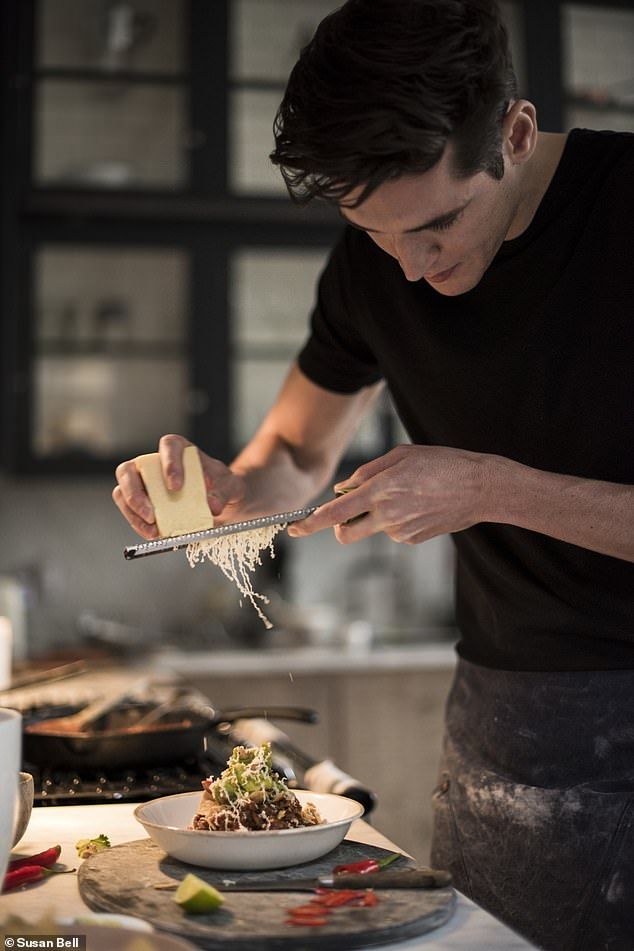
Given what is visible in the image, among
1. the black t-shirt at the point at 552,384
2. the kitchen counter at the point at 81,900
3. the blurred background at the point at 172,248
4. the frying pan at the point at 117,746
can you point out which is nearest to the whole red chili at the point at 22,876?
the kitchen counter at the point at 81,900

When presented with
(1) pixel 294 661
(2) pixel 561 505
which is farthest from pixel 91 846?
(1) pixel 294 661

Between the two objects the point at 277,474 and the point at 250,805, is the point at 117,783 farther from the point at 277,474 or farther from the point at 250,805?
the point at 277,474

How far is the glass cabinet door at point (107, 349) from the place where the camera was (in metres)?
3.53

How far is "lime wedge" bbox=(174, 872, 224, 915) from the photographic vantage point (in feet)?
2.69

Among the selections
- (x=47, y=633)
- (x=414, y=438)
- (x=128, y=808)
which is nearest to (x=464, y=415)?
(x=414, y=438)

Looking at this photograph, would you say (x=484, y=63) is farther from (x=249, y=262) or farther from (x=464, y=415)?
(x=249, y=262)

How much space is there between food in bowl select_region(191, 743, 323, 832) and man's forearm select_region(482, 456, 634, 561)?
33 cm

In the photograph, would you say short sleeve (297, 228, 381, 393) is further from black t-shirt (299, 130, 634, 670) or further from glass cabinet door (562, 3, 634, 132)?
glass cabinet door (562, 3, 634, 132)

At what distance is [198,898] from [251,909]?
5cm

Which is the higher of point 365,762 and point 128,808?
point 128,808

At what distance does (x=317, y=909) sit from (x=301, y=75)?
76 centimetres

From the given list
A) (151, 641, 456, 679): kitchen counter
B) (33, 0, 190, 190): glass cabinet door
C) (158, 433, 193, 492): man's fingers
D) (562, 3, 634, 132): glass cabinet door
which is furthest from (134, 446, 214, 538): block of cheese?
(562, 3, 634, 132): glass cabinet door

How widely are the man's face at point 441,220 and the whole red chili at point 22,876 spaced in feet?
2.25

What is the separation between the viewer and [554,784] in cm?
128
